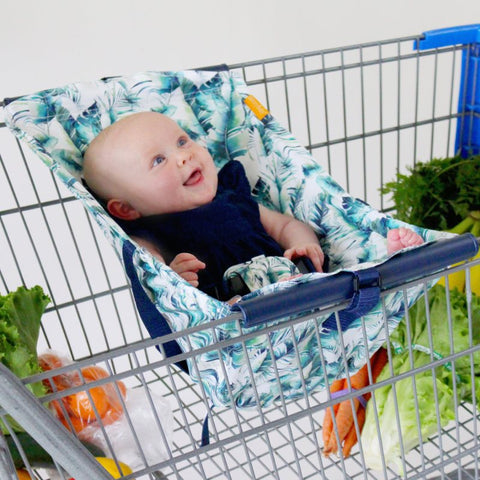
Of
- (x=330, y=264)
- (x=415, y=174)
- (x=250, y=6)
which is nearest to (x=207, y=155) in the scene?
(x=330, y=264)

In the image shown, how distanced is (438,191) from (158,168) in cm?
66

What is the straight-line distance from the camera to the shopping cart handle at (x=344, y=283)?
0.87m

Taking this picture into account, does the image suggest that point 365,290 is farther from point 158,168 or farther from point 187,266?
point 158,168

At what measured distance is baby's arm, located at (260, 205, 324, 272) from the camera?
128 centimetres

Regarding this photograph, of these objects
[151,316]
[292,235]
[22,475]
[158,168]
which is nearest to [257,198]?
[292,235]

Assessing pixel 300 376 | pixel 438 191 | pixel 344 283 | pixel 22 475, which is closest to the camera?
pixel 344 283

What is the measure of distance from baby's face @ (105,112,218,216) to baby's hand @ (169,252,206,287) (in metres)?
0.11

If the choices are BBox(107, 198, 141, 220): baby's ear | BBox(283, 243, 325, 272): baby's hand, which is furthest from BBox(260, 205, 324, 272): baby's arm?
BBox(107, 198, 141, 220): baby's ear

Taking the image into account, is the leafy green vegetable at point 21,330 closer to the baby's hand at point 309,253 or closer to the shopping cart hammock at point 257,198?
the shopping cart hammock at point 257,198

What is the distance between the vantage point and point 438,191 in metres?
1.62

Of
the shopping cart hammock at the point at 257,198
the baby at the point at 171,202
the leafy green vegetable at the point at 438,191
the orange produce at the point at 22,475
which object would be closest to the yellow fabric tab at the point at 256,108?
the shopping cart hammock at the point at 257,198

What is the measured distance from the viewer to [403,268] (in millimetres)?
910

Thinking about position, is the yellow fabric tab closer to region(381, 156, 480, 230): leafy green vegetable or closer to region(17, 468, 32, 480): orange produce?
region(381, 156, 480, 230): leafy green vegetable

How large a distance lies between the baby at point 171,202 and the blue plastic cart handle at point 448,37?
0.48 m
